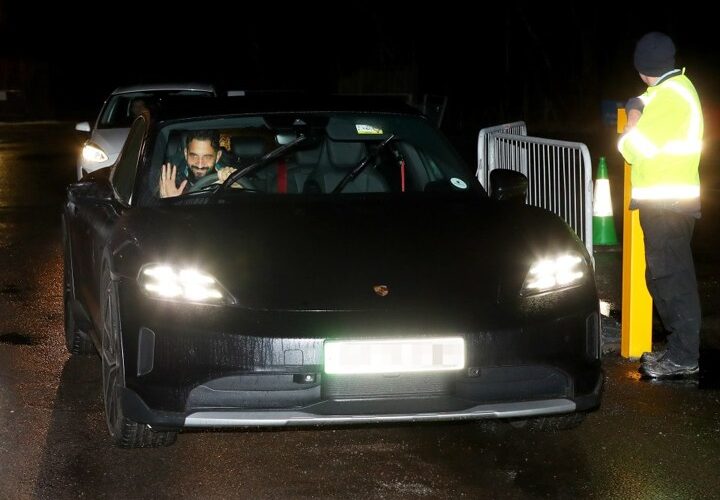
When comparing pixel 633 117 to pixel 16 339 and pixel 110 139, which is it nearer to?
pixel 16 339

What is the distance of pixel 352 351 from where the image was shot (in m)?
5.02

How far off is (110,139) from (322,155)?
8685 millimetres

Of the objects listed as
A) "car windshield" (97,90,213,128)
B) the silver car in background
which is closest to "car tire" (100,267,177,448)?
the silver car in background

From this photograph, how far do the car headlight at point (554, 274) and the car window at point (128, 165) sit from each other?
1911mm

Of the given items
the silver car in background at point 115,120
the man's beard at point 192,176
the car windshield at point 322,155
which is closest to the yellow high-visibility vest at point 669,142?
the car windshield at point 322,155

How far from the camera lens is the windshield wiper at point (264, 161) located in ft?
20.8

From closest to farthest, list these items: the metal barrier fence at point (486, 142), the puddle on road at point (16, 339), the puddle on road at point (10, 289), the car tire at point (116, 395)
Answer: the car tire at point (116, 395), the puddle on road at point (16, 339), the metal barrier fence at point (486, 142), the puddle on road at point (10, 289)

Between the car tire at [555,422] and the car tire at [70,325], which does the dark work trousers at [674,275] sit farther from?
the car tire at [70,325]

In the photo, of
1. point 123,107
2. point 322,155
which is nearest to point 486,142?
point 322,155

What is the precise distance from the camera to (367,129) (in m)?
6.81

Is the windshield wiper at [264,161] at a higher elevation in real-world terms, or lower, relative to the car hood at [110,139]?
lower

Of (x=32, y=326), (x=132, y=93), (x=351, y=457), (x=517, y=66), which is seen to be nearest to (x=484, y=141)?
(x=32, y=326)

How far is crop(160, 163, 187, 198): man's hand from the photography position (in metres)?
6.34

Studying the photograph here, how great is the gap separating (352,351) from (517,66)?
159ft
